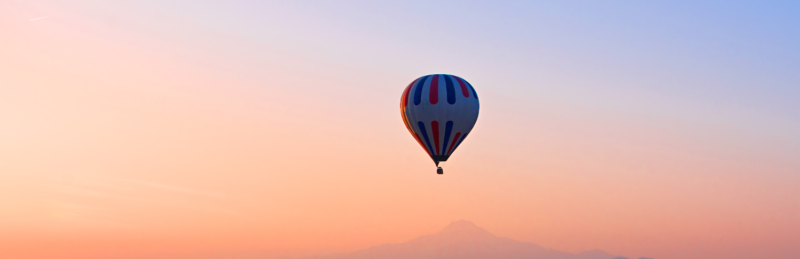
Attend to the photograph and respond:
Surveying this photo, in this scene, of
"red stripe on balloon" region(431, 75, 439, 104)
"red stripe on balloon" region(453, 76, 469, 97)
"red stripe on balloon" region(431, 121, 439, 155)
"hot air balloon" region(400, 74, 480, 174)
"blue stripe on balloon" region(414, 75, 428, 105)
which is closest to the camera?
"red stripe on balloon" region(431, 75, 439, 104)

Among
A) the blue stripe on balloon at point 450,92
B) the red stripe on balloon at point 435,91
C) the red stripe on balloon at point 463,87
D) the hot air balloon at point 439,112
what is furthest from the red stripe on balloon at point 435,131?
the red stripe on balloon at point 463,87

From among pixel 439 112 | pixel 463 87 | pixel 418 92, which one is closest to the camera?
pixel 439 112

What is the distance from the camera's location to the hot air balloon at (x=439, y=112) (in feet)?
245

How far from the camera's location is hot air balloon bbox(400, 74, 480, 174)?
245 feet

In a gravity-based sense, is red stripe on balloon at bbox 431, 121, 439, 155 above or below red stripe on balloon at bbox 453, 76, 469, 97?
below

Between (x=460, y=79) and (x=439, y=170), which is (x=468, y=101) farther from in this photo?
(x=439, y=170)

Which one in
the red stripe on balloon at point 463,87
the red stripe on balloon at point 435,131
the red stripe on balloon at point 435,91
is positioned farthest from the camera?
the red stripe on balloon at point 463,87

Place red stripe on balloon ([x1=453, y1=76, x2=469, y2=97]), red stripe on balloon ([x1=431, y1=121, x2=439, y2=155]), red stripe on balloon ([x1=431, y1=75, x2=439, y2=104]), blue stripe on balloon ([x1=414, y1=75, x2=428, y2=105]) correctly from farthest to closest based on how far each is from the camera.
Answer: red stripe on balloon ([x1=453, y1=76, x2=469, y2=97])
blue stripe on balloon ([x1=414, y1=75, x2=428, y2=105])
red stripe on balloon ([x1=431, y1=121, x2=439, y2=155])
red stripe on balloon ([x1=431, y1=75, x2=439, y2=104])

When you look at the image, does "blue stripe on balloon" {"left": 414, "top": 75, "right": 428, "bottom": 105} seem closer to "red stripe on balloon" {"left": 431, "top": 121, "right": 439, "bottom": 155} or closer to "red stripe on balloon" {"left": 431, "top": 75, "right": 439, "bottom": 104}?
"red stripe on balloon" {"left": 431, "top": 75, "right": 439, "bottom": 104}

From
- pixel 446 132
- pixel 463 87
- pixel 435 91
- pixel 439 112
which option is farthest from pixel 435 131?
pixel 463 87

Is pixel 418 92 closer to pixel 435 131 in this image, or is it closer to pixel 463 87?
pixel 435 131

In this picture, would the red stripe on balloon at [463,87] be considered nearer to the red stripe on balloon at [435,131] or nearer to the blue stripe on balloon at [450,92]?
the blue stripe on balloon at [450,92]

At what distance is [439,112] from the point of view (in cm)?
7462

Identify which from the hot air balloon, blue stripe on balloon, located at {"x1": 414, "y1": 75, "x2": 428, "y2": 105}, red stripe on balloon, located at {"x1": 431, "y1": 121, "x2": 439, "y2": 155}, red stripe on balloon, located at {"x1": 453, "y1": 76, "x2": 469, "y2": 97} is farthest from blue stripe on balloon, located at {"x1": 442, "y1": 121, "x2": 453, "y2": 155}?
blue stripe on balloon, located at {"x1": 414, "y1": 75, "x2": 428, "y2": 105}
